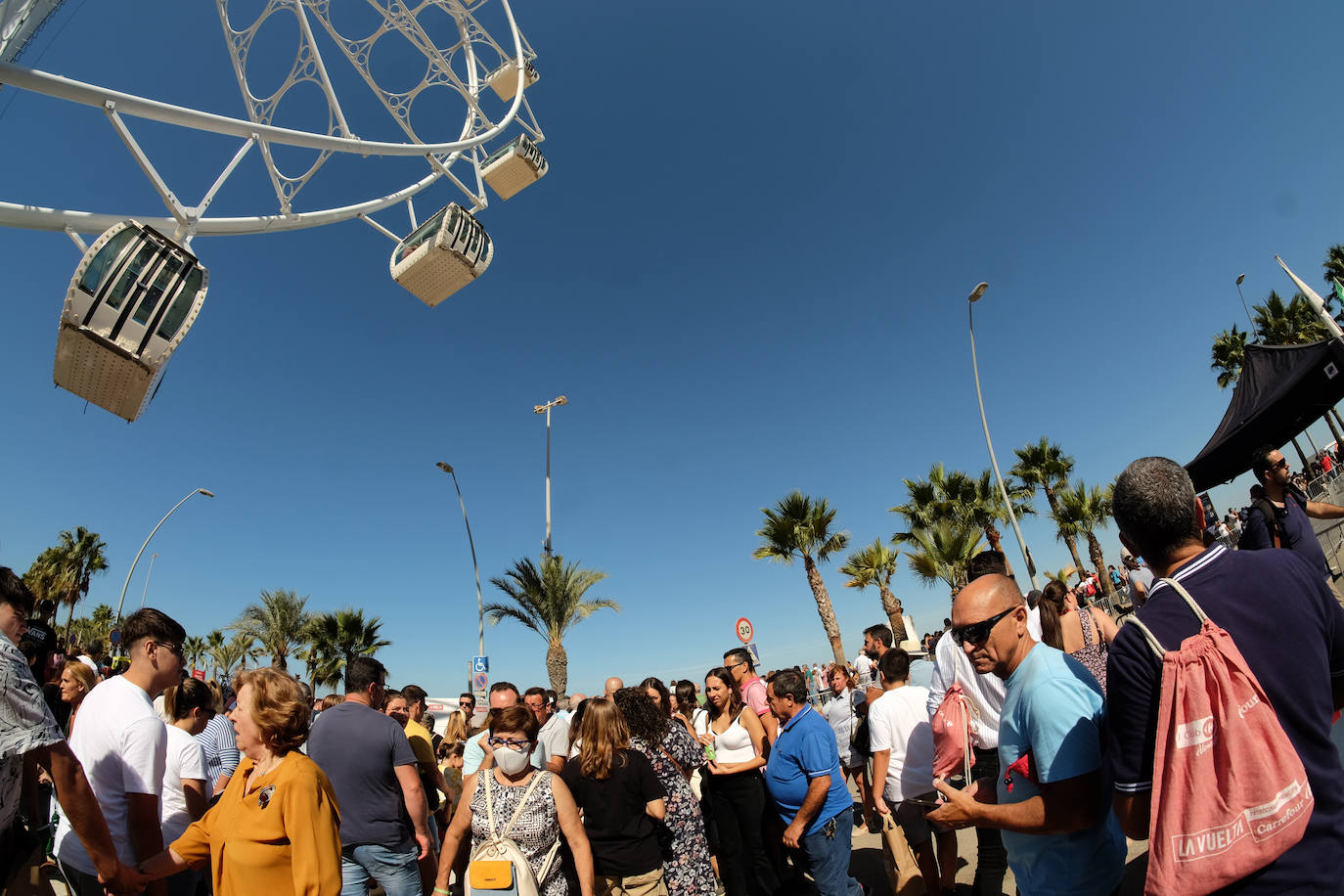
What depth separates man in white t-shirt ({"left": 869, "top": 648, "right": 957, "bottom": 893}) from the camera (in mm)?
4660

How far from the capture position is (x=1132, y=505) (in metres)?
1.98

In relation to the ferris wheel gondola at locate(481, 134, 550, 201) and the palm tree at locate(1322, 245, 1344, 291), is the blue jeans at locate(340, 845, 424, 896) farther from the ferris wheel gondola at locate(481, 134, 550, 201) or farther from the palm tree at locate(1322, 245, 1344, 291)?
the palm tree at locate(1322, 245, 1344, 291)

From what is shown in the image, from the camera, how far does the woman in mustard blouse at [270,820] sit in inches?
101

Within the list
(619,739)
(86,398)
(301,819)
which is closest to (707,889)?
(619,739)

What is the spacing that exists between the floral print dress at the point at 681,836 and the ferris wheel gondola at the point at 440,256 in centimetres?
1229

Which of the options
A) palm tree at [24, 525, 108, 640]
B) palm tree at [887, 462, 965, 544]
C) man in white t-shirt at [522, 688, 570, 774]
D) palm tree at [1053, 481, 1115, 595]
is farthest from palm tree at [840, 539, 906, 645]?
palm tree at [24, 525, 108, 640]

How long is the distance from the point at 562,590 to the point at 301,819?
847 inches

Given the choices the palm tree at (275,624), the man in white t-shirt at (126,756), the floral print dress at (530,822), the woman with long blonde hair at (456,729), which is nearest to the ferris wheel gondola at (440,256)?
the woman with long blonde hair at (456,729)

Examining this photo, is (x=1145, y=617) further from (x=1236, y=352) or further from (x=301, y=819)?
(x=1236, y=352)

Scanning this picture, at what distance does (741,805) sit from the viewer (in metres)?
5.12

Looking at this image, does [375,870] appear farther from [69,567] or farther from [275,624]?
[69,567]

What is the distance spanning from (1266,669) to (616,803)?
11.8 ft

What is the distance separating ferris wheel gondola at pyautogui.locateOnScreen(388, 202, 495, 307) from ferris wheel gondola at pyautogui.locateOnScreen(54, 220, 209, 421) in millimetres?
5100

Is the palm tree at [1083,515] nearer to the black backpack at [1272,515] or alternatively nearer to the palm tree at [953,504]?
the palm tree at [953,504]
